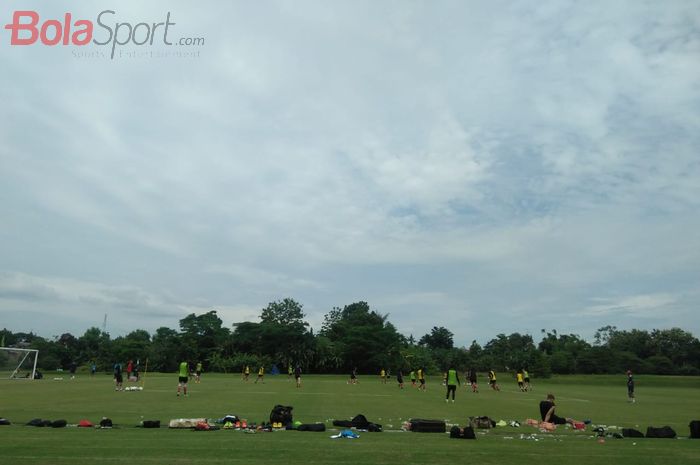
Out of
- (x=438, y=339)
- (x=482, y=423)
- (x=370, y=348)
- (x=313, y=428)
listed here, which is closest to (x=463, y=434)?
(x=482, y=423)

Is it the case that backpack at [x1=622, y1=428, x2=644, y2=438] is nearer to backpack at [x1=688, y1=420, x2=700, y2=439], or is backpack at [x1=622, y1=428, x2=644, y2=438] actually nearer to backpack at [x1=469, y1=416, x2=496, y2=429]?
backpack at [x1=688, y1=420, x2=700, y2=439]

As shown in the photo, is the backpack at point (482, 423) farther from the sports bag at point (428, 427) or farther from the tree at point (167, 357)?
the tree at point (167, 357)

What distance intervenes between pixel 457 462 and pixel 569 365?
94.0 m

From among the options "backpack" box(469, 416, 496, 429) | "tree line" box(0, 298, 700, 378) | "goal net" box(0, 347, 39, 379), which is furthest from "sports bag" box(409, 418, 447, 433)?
"tree line" box(0, 298, 700, 378)

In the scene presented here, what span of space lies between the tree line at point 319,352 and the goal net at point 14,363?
31.8 m

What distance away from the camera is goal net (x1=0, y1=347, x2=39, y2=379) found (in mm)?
52031

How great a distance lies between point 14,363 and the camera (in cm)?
5353

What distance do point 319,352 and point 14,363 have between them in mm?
46706

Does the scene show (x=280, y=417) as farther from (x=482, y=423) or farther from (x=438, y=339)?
(x=438, y=339)

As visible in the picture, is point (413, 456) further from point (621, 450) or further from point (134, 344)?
point (134, 344)

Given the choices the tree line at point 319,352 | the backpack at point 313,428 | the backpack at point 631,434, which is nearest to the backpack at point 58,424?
the backpack at point 313,428

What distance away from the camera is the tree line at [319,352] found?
85.9m

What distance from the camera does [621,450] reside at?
1308 centimetres

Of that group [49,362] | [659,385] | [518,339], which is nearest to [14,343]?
[49,362]
